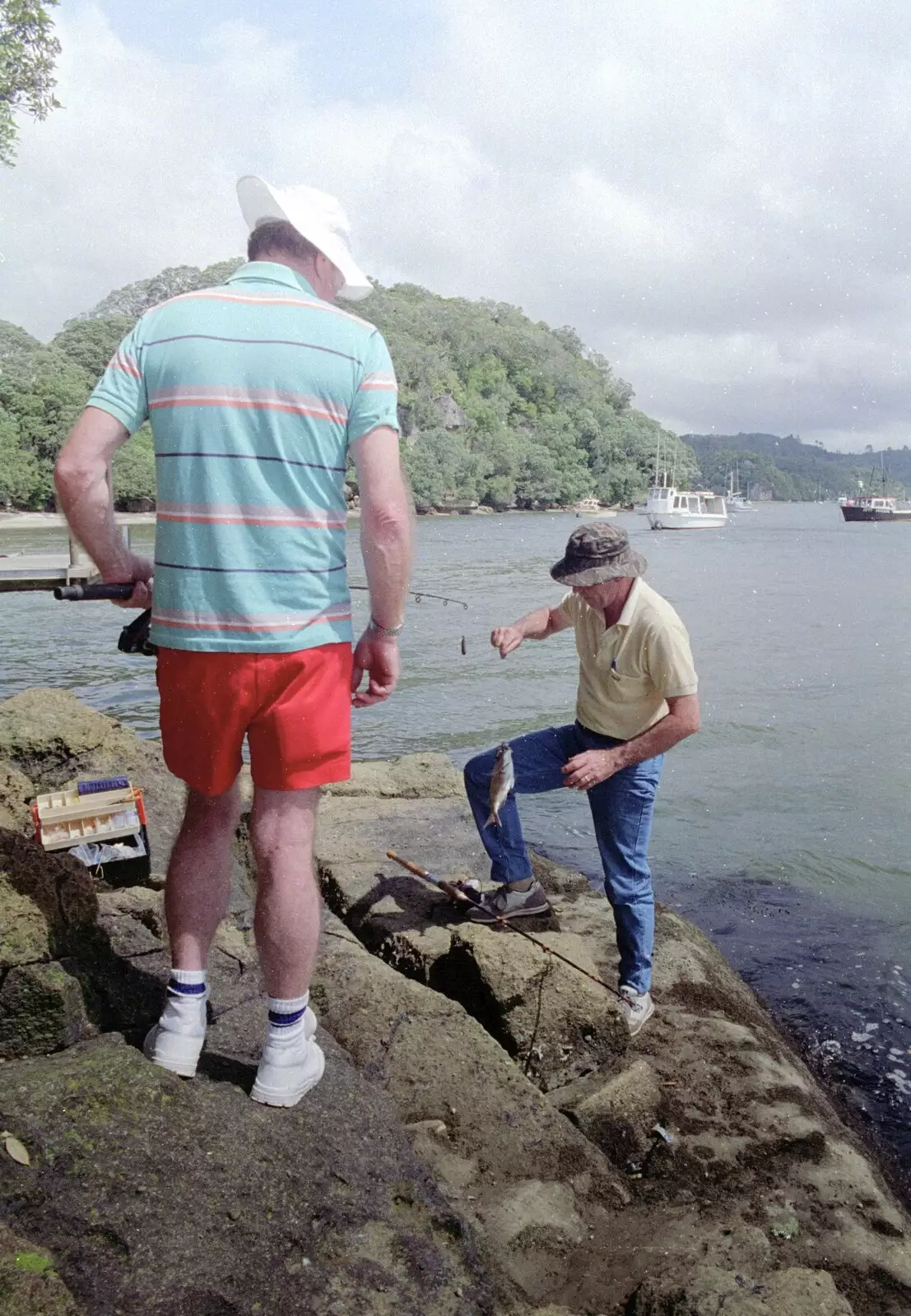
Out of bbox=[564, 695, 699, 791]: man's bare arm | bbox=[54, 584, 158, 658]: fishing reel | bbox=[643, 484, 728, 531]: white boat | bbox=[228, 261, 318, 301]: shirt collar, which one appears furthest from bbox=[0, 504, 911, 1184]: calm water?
bbox=[643, 484, 728, 531]: white boat

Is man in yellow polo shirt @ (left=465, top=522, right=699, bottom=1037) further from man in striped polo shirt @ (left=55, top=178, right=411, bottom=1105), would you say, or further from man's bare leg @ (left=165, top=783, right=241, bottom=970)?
man's bare leg @ (left=165, top=783, right=241, bottom=970)

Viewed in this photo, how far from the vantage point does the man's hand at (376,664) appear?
312 centimetres

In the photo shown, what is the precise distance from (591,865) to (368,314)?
113 meters

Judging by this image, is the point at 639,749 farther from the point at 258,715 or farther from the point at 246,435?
the point at 246,435

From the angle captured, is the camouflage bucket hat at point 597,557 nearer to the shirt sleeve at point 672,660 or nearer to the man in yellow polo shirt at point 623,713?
the man in yellow polo shirt at point 623,713

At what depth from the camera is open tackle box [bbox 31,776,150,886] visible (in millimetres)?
5289

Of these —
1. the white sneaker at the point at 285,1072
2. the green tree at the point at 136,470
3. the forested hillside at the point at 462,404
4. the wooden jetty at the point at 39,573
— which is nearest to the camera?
the white sneaker at the point at 285,1072

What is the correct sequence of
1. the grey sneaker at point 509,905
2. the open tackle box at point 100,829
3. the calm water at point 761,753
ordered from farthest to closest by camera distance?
the calm water at point 761,753 < the grey sneaker at point 509,905 < the open tackle box at point 100,829

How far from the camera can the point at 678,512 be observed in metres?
88.6

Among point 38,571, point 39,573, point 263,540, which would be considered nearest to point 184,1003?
point 263,540

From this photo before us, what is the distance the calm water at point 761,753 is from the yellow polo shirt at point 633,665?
2464 mm

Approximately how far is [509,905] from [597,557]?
2.08 metres

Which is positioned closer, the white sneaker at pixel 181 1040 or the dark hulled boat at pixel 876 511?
the white sneaker at pixel 181 1040

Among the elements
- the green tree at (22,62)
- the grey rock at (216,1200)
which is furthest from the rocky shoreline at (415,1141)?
the green tree at (22,62)
